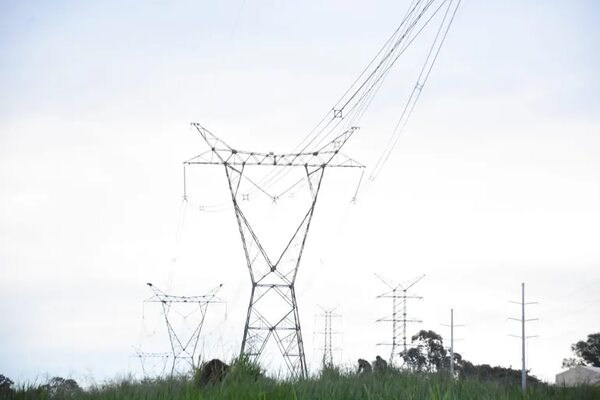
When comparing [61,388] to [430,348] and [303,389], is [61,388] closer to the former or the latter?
[303,389]

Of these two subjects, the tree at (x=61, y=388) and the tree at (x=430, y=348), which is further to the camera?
the tree at (x=430, y=348)

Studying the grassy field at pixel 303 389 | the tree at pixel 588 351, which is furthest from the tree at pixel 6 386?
the tree at pixel 588 351

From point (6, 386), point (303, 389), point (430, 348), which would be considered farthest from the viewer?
point (430, 348)

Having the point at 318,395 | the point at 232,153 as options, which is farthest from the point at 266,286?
the point at 318,395

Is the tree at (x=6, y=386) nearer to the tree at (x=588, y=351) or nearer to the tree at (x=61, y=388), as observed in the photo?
the tree at (x=61, y=388)

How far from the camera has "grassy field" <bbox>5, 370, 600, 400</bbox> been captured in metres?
15.0

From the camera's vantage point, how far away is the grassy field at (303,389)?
49.2 ft

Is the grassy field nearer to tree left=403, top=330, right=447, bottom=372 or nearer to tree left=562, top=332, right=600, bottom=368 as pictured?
tree left=403, top=330, right=447, bottom=372

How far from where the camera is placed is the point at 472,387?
697 inches

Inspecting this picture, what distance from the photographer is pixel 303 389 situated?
1548cm

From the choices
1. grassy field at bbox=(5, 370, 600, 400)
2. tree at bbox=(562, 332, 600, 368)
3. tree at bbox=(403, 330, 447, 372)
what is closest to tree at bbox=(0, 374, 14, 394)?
grassy field at bbox=(5, 370, 600, 400)

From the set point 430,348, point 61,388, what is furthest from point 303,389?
point 430,348

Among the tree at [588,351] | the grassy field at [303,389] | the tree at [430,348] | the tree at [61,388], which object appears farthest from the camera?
the tree at [588,351]

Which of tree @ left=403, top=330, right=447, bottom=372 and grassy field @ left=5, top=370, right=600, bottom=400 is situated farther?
tree @ left=403, top=330, right=447, bottom=372
